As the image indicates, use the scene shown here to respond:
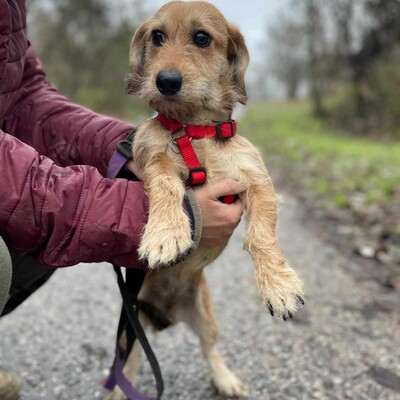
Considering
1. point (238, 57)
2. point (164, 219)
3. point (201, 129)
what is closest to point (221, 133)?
point (201, 129)

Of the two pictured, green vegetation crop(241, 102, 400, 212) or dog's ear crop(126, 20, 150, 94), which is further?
green vegetation crop(241, 102, 400, 212)

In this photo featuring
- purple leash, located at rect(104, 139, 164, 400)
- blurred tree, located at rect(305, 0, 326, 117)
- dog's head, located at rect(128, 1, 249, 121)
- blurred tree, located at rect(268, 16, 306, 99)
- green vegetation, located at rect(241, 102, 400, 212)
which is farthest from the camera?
blurred tree, located at rect(268, 16, 306, 99)

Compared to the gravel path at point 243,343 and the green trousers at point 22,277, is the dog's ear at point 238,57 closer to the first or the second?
the green trousers at point 22,277

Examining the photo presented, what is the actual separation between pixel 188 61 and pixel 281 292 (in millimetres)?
1054

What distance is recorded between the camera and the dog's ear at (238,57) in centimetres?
257

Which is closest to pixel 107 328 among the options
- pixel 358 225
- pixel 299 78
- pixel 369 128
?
pixel 358 225

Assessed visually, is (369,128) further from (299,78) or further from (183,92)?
(299,78)

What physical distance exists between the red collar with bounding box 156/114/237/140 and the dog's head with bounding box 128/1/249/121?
45 mm

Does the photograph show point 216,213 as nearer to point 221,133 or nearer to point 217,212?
point 217,212

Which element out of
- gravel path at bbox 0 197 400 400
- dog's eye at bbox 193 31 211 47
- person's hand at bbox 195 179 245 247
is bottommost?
gravel path at bbox 0 197 400 400

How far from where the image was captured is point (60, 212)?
183cm

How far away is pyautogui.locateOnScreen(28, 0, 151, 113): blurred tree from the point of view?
72.7 feet

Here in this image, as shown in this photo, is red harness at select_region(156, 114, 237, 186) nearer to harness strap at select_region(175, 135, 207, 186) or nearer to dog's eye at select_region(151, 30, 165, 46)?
harness strap at select_region(175, 135, 207, 186)

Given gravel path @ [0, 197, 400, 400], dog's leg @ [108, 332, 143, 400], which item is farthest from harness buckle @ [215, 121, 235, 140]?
gravel path @ [0, 197, 400, 400]
